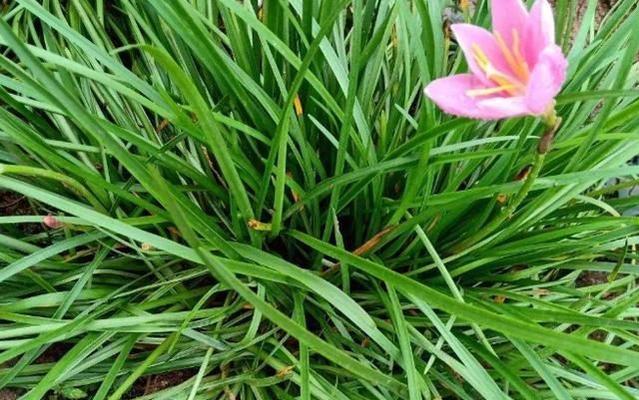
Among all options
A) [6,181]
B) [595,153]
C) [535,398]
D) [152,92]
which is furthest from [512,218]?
[6,181]

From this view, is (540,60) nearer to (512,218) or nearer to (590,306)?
(512,218)

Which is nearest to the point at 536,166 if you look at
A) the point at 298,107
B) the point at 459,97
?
the point at 459,97

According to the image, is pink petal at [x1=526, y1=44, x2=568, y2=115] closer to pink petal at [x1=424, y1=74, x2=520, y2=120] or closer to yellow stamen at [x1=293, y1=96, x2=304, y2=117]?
pink petal at [x1=424, y1=74, x2=520, y2=120]

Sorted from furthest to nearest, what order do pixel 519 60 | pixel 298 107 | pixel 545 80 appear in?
pixel 298 107 → pixel 519 60 → pixel 545 80

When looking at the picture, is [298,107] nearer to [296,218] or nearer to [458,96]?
[296,218]

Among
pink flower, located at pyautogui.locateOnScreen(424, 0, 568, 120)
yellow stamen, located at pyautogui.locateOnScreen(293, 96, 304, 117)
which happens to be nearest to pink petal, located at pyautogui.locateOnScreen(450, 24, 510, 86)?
pink flower, located at pyautogui.locateOnScreen(424, 0, 568, 120)
